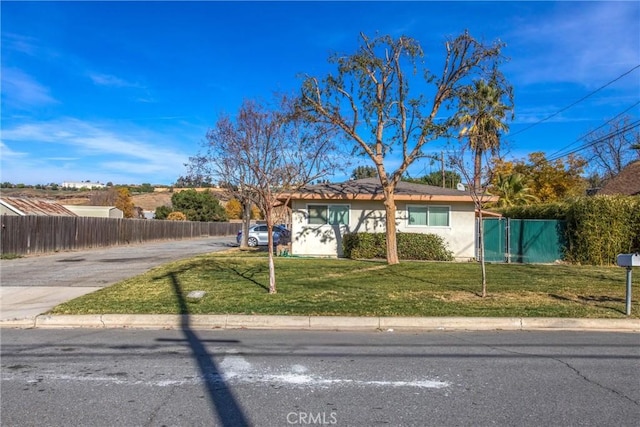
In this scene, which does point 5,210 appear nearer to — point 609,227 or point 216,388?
point 216,388

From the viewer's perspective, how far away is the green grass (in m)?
9.68

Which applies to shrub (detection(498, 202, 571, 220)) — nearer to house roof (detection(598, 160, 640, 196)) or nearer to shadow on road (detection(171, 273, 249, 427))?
house roof (detection(598, 160, 640, 196))

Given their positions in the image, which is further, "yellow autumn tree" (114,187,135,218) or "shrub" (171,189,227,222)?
"yellow autumn tree" (114,187,135,218)

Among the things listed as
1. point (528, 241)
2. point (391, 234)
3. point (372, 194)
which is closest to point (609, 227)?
→ point (528, 241)

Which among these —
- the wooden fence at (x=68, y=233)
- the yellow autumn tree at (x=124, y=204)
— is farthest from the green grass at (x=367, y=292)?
the yellow autumn tree at (x=124, y=204)

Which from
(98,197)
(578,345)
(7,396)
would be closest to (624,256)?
(578,345)

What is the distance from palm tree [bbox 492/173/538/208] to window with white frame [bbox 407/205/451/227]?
17439 mm

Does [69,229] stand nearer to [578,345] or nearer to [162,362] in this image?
[162,362]

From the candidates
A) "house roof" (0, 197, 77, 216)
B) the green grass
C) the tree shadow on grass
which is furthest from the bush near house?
"house roof" (0, 197, 77, 216)

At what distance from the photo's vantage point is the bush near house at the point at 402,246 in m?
20.6

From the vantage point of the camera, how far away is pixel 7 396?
522 centimetres

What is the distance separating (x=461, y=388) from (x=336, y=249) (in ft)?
54.5

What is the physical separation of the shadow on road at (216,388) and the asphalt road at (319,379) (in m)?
0.01

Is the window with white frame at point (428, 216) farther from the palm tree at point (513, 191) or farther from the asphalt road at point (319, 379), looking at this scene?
the palm tree at point (513, 191)
